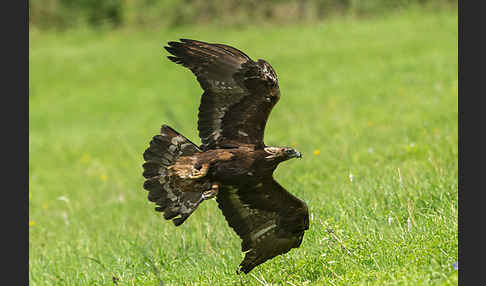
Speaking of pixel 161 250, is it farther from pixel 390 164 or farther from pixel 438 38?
pixel 438 38

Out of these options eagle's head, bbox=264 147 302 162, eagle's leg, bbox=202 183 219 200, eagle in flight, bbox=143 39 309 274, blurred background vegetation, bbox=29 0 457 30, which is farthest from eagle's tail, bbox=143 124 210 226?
blurred background vegetation, bbox=29 0 457 30

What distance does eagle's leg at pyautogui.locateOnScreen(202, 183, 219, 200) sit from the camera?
16.7 ft

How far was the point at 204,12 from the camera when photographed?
25.3 metres

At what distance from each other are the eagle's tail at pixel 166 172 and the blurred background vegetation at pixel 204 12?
19592mm

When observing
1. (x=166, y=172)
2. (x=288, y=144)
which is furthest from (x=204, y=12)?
(x=166, y=172)

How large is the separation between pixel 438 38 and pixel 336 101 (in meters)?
6.50

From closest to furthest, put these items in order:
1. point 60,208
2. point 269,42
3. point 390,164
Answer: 1. point 390,164
2. point 60,208
3. point 269,42

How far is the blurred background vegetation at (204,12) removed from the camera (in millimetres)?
24516

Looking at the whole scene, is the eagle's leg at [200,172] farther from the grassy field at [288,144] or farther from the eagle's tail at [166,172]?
the grassy field at [288,144]

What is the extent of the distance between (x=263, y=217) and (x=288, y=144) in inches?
217

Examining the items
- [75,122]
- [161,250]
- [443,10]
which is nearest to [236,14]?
[443,10]

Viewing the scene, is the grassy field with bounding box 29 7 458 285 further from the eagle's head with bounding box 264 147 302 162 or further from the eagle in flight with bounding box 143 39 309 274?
the eagle's head with bounding box 264 147 302 162

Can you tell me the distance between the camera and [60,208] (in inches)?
392

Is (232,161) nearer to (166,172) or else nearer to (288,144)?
(166,172)
